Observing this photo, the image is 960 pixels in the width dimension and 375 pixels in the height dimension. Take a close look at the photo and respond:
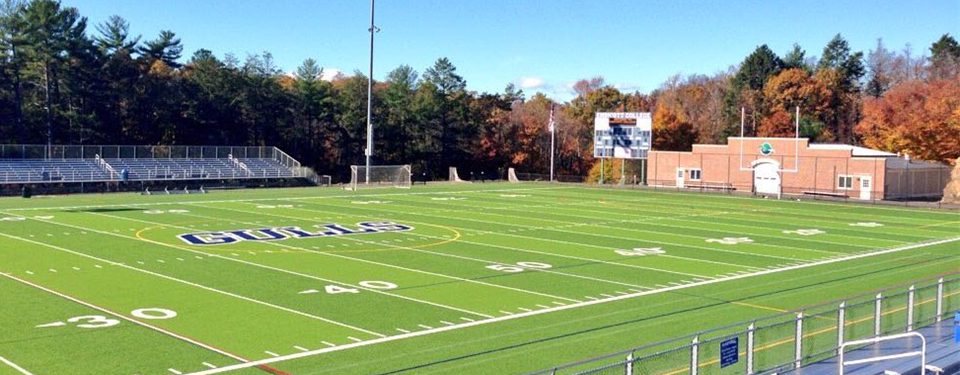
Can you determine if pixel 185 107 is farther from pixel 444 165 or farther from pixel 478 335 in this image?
pixel 478 335

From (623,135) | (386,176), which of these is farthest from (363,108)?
(623,135)

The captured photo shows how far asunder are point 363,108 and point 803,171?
4012 cm

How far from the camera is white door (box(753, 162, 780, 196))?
208ft

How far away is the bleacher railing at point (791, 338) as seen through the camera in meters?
12.4

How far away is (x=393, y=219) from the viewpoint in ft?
128

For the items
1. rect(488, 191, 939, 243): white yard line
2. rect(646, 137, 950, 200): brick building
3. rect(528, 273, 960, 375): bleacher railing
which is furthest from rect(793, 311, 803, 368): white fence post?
rect(646, 137, 950, 200): brick building

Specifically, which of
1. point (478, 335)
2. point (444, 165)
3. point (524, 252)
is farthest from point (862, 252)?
point (444, 165)

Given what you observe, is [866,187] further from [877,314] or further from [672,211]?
[877,314]

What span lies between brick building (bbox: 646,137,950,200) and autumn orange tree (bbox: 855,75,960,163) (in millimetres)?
9028

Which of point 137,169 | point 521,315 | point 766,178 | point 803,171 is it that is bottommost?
point 521,315

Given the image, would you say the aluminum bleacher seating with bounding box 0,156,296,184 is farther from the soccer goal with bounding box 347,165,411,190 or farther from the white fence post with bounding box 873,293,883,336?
the white fence post with bounding box 873,293,883,336

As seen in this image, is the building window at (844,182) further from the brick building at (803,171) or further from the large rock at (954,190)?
the large rock at (954,190)

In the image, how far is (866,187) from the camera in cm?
5912

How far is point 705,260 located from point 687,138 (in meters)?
67.0
